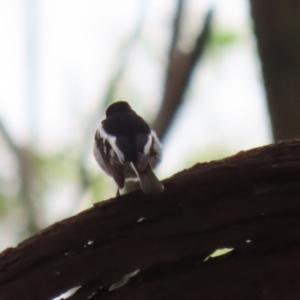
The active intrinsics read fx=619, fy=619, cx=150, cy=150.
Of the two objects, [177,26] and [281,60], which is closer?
[281,60]

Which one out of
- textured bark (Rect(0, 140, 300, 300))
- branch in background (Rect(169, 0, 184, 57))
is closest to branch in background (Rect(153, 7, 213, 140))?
branch in background (Rect(169, 0, 184, 57))

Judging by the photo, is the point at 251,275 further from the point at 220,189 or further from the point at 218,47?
the point at 218,47

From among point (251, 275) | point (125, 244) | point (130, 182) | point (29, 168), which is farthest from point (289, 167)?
point (29, 168)

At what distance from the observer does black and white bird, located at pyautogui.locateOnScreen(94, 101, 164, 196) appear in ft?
6.59

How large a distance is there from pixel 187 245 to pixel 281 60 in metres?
0.87

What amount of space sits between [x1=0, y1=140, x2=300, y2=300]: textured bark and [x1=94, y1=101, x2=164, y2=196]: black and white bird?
0.41 meters

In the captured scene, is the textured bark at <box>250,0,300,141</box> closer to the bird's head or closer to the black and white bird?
the black and white bird

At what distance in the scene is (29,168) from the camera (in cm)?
375

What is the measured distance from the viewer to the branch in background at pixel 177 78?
8.78ft

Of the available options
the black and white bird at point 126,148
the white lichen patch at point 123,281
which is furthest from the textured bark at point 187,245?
the black and white bird at point 126,148

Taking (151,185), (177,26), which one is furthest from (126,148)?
(177,26)

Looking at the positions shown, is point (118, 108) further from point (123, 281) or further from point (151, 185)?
point (123, 281)

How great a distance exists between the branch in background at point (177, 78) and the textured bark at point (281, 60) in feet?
1.95

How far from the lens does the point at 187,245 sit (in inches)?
53.6
